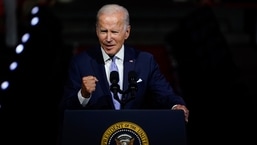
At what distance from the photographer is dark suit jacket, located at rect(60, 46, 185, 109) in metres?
3.37

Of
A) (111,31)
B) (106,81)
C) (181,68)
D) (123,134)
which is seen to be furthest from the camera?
(181,68)

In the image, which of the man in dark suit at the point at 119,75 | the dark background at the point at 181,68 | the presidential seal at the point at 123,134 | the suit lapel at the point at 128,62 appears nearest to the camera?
the presidential seal at the point at 123,134

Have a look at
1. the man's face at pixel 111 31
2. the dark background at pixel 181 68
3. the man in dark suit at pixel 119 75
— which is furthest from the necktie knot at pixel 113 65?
the dark background at pixel 181 68

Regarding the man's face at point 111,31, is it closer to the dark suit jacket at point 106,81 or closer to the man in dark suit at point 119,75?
the man in dark suit at point 119,75

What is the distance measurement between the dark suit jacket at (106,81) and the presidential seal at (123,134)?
273 millimetres

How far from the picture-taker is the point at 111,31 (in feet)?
10.6

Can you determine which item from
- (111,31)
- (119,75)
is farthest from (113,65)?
(111,31)

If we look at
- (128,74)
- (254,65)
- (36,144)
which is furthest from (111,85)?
(254,65)

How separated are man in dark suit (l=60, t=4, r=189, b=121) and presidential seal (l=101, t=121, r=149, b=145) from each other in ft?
0.52

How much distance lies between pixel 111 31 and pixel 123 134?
0.50 meters

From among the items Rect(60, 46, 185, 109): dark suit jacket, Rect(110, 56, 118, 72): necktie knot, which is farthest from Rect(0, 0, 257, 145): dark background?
Rect(110, 56, 118, 72): necktie knot

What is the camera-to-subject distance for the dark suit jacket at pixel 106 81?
3.37 meters

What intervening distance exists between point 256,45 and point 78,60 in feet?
28.4

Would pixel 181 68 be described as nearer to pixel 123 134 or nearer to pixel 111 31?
pixel 111 31
